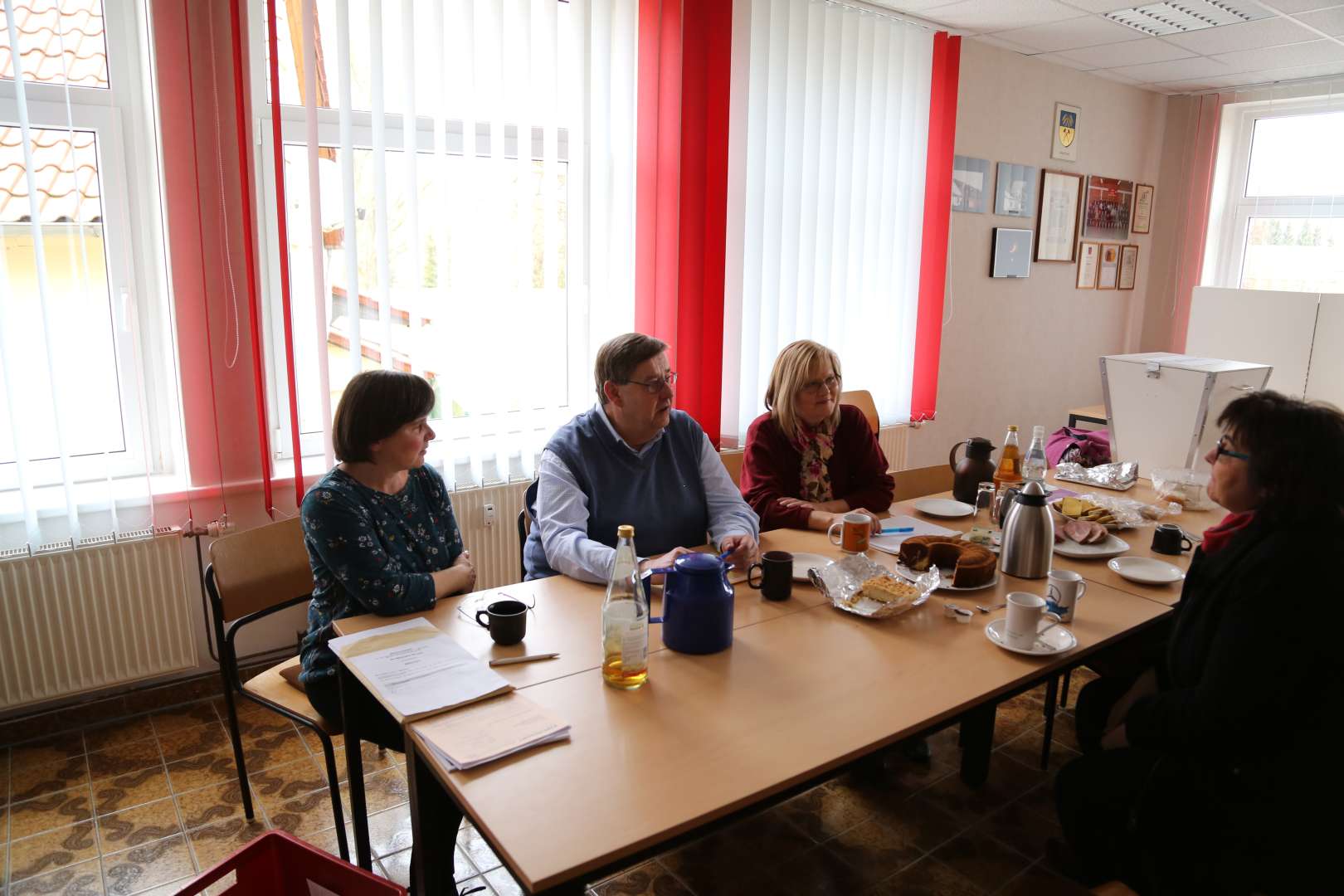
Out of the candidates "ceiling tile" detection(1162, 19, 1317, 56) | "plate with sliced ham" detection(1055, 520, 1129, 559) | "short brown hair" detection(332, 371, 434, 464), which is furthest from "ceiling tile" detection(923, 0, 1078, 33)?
"short brown hair" detection(332, 371, 434, 464)

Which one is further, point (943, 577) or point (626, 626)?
point (943, 577)

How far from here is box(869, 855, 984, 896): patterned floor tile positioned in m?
2.01

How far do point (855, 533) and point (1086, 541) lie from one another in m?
0.66

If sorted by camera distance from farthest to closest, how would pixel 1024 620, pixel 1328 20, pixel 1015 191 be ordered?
pixel 1015 191, pixel 1328 20, pixel 1024 620

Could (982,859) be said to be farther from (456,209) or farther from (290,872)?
(456,209)

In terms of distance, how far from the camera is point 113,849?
7.02 feet

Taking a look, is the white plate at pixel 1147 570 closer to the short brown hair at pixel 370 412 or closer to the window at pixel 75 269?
the short brown hair at pixel 370 412

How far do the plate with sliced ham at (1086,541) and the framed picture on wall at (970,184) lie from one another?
8.92ft

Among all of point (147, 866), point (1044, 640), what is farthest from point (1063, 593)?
point (147, 866)

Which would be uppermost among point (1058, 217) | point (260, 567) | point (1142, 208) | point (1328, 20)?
point (1328, 20)

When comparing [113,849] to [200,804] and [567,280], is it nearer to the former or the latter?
[200,804]

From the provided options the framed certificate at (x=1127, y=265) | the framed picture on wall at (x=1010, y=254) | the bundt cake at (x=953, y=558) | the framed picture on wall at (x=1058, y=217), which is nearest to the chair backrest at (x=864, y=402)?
the bundt cake at (x=953, y=558)

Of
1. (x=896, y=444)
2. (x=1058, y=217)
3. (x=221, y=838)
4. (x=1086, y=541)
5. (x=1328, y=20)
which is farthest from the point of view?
(x=1058, y=217)

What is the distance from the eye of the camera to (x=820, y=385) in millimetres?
2643
